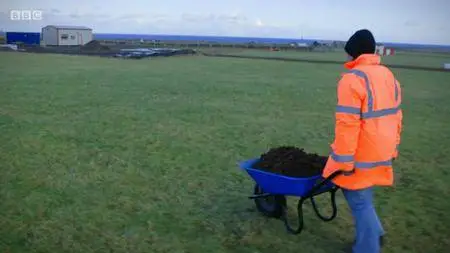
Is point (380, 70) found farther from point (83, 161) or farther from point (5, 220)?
point (83, 161)

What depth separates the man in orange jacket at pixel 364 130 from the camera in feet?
12.4

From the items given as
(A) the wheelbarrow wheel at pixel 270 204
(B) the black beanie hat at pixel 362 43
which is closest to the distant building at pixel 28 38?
(A) the wheelbarrow wheel at pixel 270 204

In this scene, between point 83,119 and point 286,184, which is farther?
point 83,119

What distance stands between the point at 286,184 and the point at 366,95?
3.91 feet

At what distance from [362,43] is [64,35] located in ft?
215

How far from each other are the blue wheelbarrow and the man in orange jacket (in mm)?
208

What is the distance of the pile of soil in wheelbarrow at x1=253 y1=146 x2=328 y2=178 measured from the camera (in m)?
4.62

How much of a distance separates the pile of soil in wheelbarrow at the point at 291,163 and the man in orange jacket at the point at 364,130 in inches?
20.8

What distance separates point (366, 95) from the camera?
3.75 m

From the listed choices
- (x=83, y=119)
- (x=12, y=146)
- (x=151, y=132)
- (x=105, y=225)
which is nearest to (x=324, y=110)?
(x=151, y=132)

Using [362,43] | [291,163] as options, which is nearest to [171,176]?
[291,163]

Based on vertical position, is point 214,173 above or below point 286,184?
below

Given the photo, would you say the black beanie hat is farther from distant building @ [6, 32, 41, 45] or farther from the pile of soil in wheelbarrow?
distant building @ [6, 32, 41, 45]

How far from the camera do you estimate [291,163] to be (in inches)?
185
